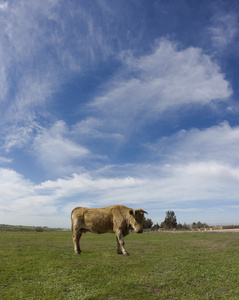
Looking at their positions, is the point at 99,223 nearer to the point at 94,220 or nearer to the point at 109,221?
the point at 94,220

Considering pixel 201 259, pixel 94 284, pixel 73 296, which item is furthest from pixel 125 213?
pixel 73 296

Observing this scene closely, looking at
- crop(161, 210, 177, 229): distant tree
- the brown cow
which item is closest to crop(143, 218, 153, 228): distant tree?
crop(161, 210, 177, 229): distant tree

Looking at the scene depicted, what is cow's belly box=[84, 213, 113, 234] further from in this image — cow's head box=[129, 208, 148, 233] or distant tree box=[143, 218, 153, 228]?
distant tree box=[143, 218, 153, 228]

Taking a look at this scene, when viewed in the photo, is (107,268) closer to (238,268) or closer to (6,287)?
(6,287)

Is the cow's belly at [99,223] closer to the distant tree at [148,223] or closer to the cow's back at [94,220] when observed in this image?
the cow's back at [94,220]

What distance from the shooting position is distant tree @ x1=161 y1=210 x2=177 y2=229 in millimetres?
64375

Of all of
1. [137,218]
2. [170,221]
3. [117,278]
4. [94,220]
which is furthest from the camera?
[170,221]

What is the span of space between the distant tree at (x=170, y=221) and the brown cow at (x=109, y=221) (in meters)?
53.9

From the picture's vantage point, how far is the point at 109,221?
47.5ft

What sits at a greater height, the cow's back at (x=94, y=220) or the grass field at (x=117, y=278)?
the cow's back at (x=94, y=220)

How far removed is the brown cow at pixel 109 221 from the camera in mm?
14148

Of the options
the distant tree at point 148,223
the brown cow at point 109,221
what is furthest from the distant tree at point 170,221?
the brown cow at point 109,221

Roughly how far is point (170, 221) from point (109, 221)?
54877 mm

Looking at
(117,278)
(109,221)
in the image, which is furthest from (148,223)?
(117,278)
